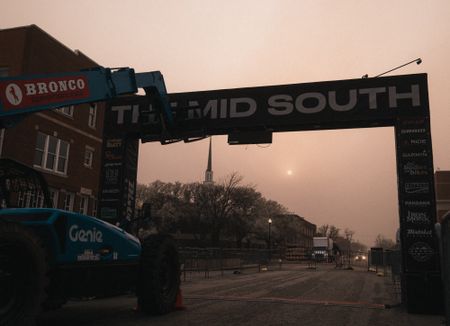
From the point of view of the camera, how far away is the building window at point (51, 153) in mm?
25328

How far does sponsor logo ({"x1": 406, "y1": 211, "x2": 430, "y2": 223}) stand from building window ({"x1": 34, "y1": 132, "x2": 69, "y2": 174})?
21.2 metres

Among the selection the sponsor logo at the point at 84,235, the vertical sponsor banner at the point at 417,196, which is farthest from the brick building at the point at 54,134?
the vertical sponsor banner at the point at 417,196

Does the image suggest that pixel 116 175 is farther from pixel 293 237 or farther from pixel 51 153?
pixel 293 237

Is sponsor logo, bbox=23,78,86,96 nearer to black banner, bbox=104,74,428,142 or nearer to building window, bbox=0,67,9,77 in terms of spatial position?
black banner, bbox=104,74,428,142

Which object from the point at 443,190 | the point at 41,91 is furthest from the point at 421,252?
the point at 443,190

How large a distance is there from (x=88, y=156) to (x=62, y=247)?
25383 mm

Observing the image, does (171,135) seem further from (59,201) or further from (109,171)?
(59,201)

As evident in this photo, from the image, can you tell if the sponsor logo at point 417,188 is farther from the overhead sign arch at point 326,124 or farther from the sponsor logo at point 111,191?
the sponsor logo at point 111,191

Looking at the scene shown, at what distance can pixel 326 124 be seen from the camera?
11.7 m

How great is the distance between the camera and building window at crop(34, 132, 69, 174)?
25328mm

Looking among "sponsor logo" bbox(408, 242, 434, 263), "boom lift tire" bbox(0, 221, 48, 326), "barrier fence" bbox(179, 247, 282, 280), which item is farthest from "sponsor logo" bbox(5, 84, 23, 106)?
"barrier fence" bbox(179, 247, 282, 280)

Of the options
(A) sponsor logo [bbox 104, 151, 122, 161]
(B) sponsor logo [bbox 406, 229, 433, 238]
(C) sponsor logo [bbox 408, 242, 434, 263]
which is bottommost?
(C) sponsor logo [bbox 408, 242, 434, 263]

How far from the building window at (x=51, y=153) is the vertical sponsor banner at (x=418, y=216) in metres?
A: 20.9

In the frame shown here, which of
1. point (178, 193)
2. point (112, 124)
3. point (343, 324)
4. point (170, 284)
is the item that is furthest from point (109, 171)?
point (178, 193)
